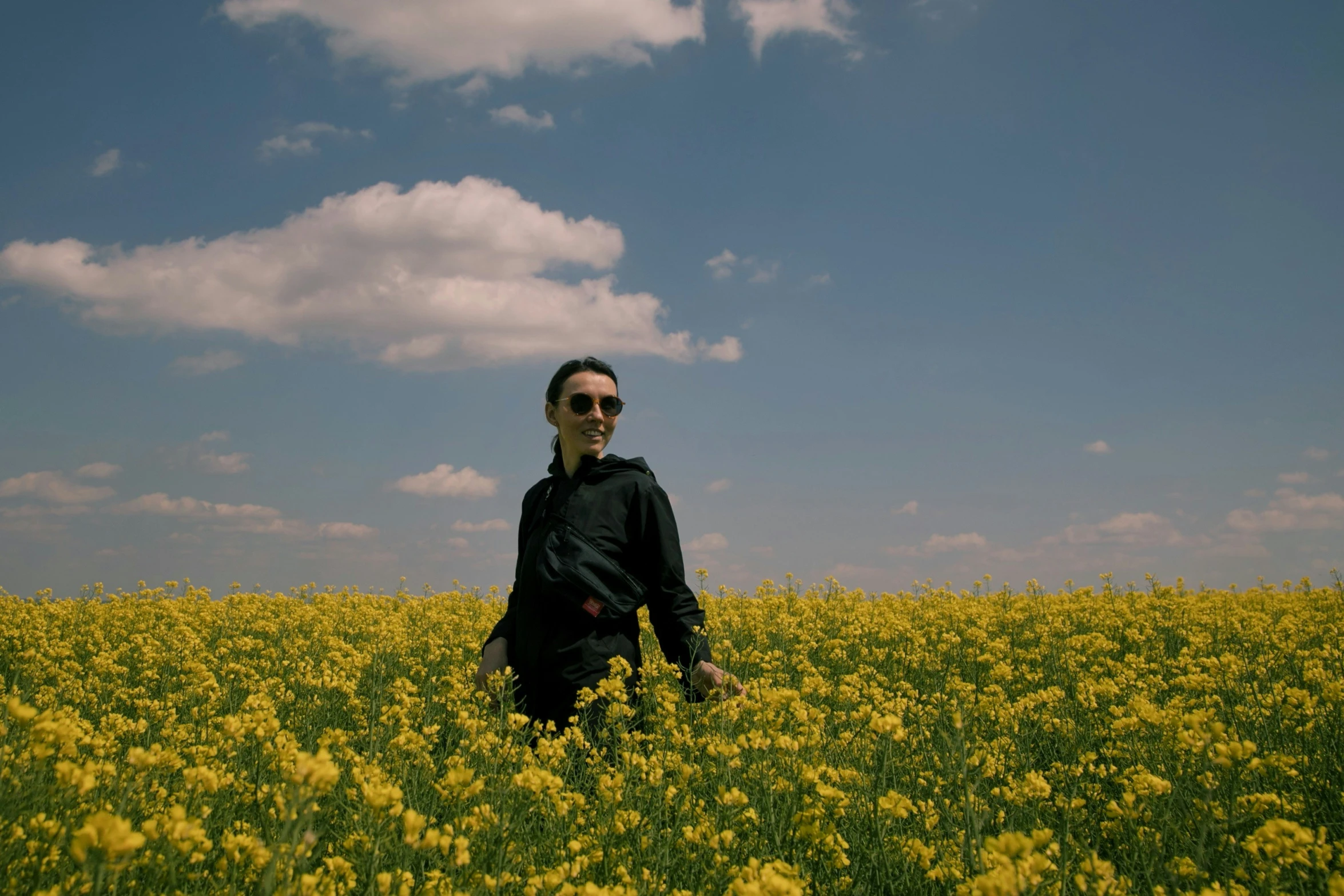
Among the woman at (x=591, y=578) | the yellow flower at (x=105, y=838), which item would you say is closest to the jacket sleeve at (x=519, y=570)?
the woman at (x=591, y=578)

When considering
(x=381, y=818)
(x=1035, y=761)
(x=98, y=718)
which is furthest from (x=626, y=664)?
(x=98, y=718)

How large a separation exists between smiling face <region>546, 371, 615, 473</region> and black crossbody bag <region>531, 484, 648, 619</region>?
439 mm

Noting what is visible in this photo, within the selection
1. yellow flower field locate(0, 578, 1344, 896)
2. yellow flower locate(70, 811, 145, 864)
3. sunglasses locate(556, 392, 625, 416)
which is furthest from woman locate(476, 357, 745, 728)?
yellow flower locate(70, 811, 145, 864)

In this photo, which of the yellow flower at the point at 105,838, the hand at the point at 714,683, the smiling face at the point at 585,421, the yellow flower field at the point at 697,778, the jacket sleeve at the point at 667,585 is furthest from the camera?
the smiling face at the point at 585,421

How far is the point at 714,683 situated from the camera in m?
→ 3.84

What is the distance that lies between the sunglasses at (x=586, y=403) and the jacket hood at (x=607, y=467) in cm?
23

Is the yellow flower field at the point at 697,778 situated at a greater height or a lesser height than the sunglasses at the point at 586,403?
lesser

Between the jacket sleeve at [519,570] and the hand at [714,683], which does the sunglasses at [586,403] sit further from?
the hand at [714,683]

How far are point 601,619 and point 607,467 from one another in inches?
31.0

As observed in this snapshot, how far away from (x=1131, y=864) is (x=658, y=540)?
2.28 meters

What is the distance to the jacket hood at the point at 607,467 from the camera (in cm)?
416

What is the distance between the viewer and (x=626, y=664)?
3.68m

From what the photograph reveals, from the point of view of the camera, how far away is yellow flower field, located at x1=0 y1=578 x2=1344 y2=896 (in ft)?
6.79

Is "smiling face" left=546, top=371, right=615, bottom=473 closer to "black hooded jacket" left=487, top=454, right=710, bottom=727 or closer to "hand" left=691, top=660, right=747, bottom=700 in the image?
"black hooded jacket" left=487, top=454, right=710, bottom=727
